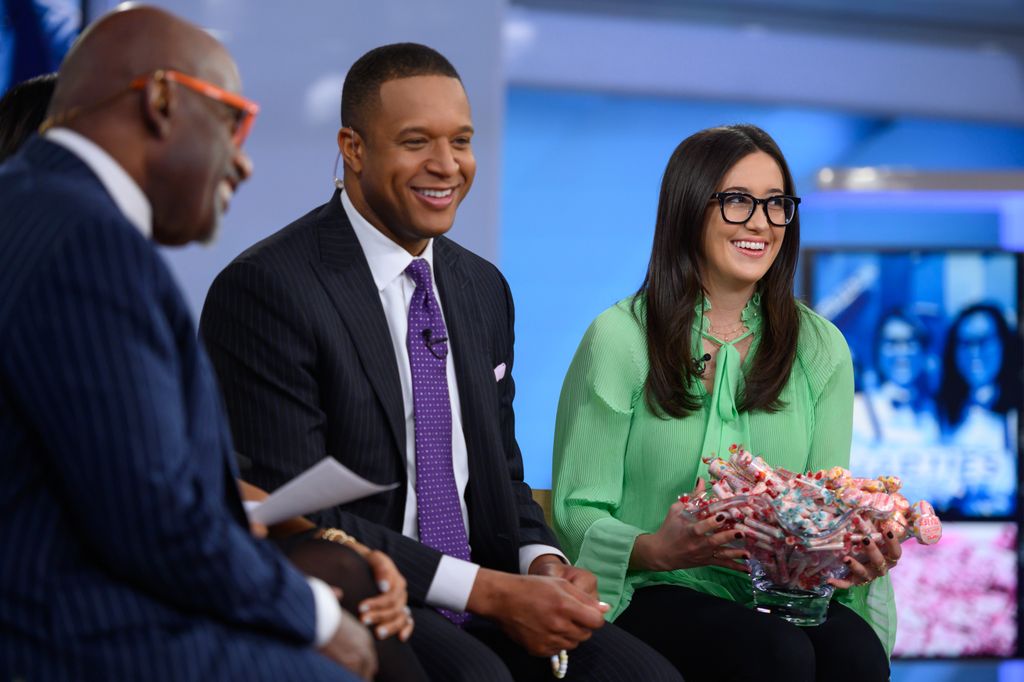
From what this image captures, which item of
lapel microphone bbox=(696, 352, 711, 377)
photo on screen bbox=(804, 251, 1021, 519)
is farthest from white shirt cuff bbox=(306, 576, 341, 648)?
photo on screen bbox=(804, 251, 1021, 519)

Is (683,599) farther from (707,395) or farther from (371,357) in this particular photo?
(371,357)

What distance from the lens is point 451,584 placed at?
2.39 m

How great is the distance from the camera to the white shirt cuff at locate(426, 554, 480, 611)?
239 centimetres

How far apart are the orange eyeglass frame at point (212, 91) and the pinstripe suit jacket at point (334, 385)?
0.77 meters

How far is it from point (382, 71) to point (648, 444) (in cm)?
112

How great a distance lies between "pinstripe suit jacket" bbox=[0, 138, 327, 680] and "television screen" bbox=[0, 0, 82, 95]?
3.33 meters

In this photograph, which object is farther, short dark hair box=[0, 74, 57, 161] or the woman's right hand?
short dark hair box=[0, 74, 57, 161]

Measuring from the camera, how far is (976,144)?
26.1 ft

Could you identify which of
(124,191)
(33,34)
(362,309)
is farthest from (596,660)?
(33,34)

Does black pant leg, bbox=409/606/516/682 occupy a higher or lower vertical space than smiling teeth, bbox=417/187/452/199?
lower

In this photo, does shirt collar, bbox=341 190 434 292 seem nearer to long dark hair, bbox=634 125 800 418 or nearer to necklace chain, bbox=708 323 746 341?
long dark hair, bbox=634 125 800 418

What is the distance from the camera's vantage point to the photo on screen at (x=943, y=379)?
19.9 ft

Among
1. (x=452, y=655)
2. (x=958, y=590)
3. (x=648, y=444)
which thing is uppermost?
(x=648, y=444)

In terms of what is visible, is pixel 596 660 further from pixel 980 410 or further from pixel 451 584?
pixel 980 410
